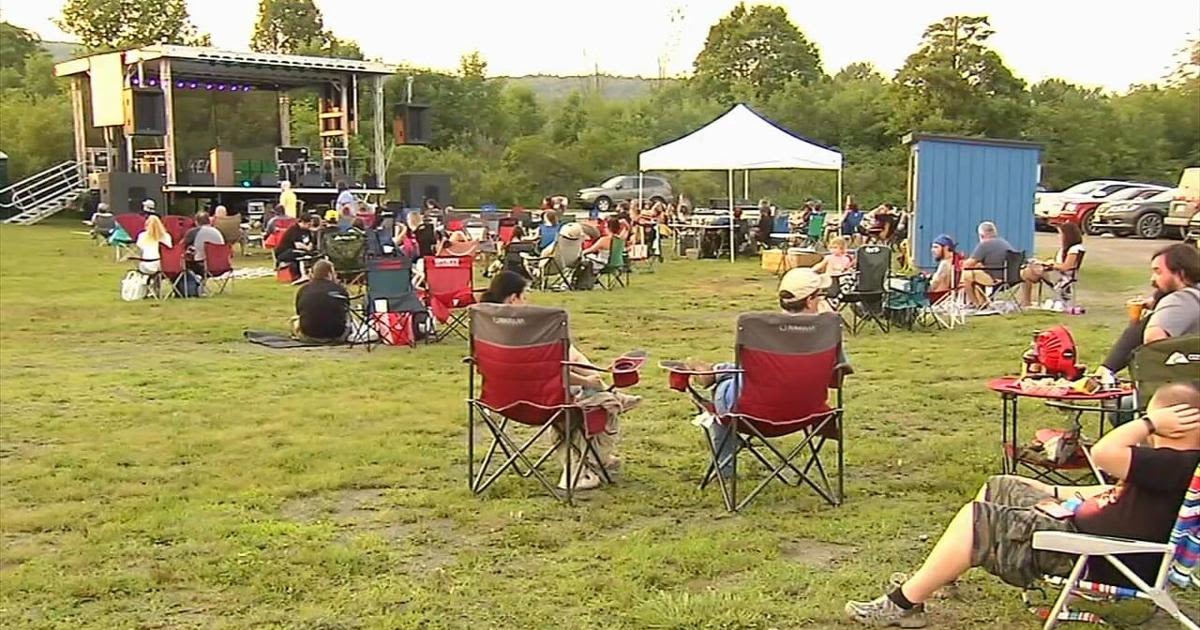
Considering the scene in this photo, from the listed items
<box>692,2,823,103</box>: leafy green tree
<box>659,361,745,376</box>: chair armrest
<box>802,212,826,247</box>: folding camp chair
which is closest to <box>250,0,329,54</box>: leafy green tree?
<box>692,2,823,103</box>: leafy green tree

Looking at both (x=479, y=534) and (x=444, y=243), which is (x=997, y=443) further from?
(x=444, y=243)

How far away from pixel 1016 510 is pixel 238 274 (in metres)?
12.7

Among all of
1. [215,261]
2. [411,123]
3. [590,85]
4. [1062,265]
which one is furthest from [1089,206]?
[590,85]

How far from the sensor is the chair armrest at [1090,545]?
3029 mm

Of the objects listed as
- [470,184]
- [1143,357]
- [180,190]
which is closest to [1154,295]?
[1143,357]

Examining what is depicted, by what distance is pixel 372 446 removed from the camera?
19.0 feet

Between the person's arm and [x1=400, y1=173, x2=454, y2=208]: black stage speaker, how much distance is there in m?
22.5

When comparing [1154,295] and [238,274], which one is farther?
[238,274]

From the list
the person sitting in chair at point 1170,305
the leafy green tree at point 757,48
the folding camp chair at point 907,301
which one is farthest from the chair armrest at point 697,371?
the leafy green tree at point 757,48

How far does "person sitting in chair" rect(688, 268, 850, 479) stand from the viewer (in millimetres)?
4727

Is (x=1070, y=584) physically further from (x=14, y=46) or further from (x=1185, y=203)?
(x=14, y=46)

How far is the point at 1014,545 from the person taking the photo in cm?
326

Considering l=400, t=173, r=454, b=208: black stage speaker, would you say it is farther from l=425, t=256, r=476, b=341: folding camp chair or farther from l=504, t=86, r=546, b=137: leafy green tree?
l=425, t=256, r=476, b=341: folding camp chair

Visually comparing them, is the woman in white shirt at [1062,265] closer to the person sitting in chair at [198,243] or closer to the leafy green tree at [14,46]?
the person sitting in chair at [198,243]
